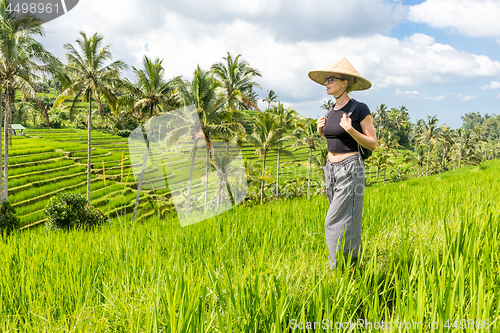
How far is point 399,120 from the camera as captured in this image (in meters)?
74.4

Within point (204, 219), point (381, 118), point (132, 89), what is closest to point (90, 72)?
point (132, 89)

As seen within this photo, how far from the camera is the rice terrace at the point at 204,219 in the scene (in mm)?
1183

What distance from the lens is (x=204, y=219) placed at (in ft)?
11.5

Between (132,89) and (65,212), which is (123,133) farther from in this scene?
(65,212)

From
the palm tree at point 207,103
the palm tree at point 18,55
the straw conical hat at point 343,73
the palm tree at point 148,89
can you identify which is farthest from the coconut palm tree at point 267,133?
the straw conical hat at point 343,73

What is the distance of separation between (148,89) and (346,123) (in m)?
23.2

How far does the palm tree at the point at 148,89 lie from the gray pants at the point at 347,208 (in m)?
22.2

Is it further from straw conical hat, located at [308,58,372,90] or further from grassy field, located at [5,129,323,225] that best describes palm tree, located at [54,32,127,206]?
straw conical hat, located at [308,58,372,90]

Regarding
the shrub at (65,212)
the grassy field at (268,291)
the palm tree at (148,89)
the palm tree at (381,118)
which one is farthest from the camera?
the palm tree at (381,118)

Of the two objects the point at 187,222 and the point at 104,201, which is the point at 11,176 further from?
the point at 187,222

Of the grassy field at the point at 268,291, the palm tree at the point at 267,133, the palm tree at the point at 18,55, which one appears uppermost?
the palm tree at the point at 18,55

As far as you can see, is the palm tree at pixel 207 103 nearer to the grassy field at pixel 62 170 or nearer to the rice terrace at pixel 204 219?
the rice terrace at pixel 204 219

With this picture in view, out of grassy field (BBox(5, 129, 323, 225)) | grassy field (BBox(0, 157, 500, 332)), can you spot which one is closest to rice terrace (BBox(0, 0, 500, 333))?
grassy field (BBox(0, 157, 500, 332))

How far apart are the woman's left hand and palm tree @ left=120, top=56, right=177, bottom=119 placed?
2216cm
